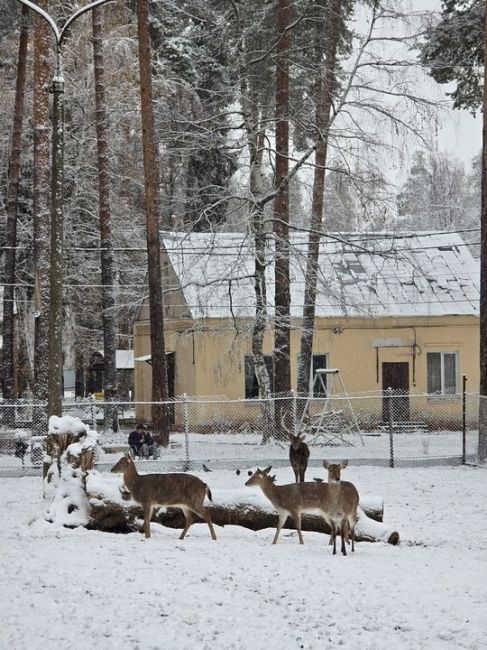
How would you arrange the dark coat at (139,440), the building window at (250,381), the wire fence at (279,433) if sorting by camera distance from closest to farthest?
the wire fence at (279,433)
the dark coat at (139,440)
the building window at (250,381)

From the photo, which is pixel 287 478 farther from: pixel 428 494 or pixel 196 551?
pixel 196 551

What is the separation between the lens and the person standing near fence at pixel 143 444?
20656mm

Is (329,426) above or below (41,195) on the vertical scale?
below

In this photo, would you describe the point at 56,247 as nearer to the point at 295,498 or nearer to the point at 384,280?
the point at 295,498

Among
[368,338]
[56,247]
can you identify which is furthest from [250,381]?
[56,247]

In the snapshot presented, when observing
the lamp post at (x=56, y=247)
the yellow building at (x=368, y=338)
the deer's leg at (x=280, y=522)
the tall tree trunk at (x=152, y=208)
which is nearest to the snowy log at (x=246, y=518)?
the deer's leg at (x=280, y=522)

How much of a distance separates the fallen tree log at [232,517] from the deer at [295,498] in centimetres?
69

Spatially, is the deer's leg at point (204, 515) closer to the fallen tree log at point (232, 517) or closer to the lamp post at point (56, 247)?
the fallen tree log at point (232, 517)

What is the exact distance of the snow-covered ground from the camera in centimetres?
785

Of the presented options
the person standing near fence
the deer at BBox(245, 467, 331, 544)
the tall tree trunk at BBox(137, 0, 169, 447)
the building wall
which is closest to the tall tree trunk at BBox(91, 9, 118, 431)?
the building wall

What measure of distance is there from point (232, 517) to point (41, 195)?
38.1 feet

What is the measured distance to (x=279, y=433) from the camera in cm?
2384

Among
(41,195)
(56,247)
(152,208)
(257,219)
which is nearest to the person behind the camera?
(56,247)

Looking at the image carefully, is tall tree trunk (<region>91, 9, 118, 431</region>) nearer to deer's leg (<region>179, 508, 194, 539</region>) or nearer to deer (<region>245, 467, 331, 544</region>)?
deer's leg (<region>179, 508, 194, 539</region>)
